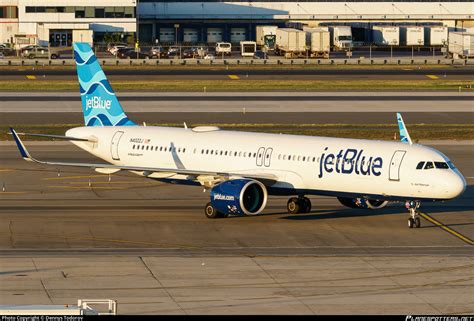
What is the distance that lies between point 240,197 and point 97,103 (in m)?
16.0

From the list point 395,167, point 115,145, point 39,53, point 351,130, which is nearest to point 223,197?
point 395,167

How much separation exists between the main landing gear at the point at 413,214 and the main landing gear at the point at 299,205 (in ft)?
19.7

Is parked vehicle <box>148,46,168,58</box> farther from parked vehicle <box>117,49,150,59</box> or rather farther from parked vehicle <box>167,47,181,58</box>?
parked vehicle <box>117,49,150,59</box>

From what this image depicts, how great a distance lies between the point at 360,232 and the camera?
55.8 metres

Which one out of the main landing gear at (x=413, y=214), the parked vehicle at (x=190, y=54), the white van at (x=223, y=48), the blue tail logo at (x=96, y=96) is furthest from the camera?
the white van at (x=223, y=48)

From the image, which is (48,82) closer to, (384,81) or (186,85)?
(186,85)

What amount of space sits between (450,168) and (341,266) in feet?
35.7

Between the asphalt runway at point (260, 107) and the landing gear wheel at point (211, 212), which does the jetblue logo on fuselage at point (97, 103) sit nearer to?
the landing gear wheel at point (211, 212)

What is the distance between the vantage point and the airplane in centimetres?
5569

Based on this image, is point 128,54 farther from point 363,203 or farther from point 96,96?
point 363,203

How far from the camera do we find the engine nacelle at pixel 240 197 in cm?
5681

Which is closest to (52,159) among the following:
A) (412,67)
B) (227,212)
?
(227,212)

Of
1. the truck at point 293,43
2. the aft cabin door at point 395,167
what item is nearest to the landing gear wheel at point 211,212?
the aft cabin door at point 395,167

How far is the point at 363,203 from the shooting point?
5938 cm
